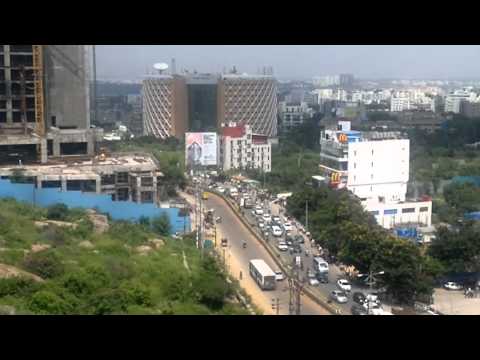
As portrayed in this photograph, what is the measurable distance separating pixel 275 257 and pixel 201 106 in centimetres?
644

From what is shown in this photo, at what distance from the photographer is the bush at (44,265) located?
3354 mm

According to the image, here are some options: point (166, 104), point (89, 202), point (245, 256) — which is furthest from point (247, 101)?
point (245, 256)

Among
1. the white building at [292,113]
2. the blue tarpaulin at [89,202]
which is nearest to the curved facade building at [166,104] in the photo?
the white building at [292,113]

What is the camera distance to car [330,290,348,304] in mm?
3992

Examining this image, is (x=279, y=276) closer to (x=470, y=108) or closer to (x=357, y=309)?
(x=357, y=309)

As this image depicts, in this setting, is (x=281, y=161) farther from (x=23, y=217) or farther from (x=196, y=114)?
(x=23, y=217)

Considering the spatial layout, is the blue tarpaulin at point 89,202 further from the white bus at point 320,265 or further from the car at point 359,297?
the car at point 359,297

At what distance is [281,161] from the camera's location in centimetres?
908

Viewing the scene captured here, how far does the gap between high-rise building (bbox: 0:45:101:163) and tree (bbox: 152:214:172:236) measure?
2204 millimetres

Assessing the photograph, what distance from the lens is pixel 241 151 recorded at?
9031mm

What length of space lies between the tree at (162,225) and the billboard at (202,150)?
3.55 meters
